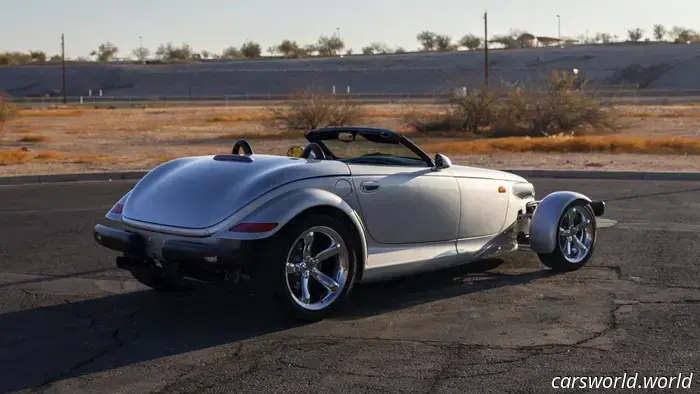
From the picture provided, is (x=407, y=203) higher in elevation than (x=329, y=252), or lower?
higher

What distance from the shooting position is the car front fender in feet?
29.0

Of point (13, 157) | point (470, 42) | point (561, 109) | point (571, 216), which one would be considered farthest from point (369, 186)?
point (470, 42)

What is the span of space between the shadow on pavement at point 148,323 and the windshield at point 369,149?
111 cm

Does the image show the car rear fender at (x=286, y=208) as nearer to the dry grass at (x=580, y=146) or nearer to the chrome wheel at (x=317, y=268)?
the chrome wheel at (x=317, y=268)

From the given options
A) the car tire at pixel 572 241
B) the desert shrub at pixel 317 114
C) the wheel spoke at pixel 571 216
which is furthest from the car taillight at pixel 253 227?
the desert shrub at pixel 317 114

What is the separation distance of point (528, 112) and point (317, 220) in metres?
27.7

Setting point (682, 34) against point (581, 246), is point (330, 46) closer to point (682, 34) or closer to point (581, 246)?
point (682, 34)

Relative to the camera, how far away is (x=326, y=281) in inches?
287

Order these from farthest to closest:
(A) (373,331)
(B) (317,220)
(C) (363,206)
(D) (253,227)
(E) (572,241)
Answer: (E) (572,241)
(C) (363,206)
(B) (317,220)
(A) (373,331)
(D) (253,227)

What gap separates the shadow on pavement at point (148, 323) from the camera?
6.23 meters

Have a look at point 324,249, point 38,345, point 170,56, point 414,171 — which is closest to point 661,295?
point 414,171

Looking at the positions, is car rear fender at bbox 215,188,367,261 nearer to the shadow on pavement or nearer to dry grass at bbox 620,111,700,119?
the shadow on pavement

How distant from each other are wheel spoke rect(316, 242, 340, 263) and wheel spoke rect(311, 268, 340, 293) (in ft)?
0.32

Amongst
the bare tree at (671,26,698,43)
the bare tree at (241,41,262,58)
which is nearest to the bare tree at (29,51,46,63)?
the bare tree at (241,41,262,58)
